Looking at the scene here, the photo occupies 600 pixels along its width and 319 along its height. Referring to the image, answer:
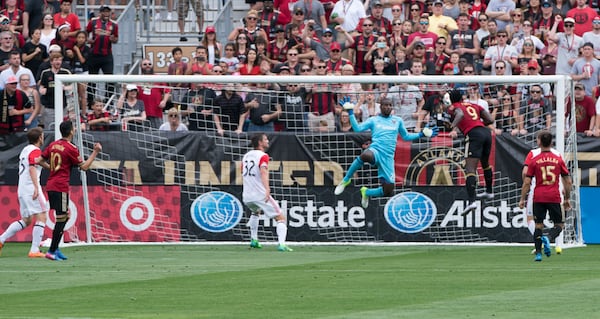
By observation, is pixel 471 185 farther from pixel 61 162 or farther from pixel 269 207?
pixel 61 162

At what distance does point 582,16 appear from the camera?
2684 cm

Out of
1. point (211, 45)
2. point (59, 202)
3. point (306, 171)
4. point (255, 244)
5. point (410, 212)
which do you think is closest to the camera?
point (59, 202)

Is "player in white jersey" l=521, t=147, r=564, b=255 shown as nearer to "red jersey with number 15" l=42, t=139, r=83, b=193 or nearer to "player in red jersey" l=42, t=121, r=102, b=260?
"player in red jersey" l=42, t=121, r=102, b=260

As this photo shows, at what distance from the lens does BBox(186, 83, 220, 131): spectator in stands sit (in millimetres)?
24375

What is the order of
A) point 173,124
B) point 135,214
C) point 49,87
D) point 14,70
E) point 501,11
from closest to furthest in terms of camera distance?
point 135,214 < point 173,124 < point 49,87 < point 14,70 < point 501,11

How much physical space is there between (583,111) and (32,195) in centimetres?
1075

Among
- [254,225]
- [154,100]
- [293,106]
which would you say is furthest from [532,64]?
[154,100]

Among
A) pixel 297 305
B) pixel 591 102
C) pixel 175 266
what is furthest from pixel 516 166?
pixel 297 305

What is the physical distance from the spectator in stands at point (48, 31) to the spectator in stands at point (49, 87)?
2164 mm

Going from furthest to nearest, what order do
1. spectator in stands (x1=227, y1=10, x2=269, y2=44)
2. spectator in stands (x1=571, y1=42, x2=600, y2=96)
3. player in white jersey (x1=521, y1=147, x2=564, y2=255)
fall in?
spectator in stands (x1=227, y1=10, x2=269, y2=44) → spectator in stands (x1=571, y1=42, x2=600, y2=96) → player in white jersey (x1=521, y1=147, x2=564, y2=255)

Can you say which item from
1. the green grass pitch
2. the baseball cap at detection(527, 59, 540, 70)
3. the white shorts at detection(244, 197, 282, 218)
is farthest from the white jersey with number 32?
the baseball cap at detection(527, 59, 540, 70)

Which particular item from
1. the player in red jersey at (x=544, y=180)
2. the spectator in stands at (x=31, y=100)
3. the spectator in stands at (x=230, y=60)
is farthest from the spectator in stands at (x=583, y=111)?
the spectator in stands at (x=31, y=100)

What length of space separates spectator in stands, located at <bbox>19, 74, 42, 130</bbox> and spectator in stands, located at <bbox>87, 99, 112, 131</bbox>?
3.88 feet

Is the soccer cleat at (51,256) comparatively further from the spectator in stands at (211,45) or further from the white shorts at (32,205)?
the spectator in stands at (211,45)
